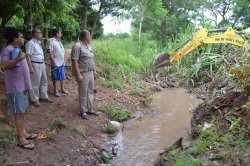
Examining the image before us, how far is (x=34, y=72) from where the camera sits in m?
6.71

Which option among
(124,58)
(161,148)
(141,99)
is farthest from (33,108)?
(124,58)

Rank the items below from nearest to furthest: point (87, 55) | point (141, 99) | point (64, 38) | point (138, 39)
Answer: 1. point (87, 55)
2. point (141, 99)
3. point (64, 38)
4. point (138, 39)

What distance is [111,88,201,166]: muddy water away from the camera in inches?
223

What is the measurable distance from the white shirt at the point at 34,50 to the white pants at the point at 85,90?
105 centimetres

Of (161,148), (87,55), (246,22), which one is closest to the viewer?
(161,148)

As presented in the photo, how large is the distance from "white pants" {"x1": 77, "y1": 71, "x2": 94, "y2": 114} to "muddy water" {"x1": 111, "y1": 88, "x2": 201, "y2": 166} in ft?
3.24

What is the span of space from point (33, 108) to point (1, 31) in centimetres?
291

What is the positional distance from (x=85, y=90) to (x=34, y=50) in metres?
1.37

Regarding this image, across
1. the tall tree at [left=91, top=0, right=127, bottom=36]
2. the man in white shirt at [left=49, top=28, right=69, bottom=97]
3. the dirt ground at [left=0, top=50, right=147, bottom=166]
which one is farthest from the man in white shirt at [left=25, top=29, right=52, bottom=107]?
the tall tree at [left=91, top=0, right=127, bottom=36]

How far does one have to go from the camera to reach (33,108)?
668cm

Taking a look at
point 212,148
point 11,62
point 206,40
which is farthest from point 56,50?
point 206,40

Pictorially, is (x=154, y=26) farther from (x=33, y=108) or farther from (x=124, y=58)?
(x=33, y=108)

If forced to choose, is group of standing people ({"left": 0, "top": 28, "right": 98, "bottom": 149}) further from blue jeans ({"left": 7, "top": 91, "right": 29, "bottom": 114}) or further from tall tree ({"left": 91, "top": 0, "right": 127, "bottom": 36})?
tall tree ({"left": 91, "top": 0, "right": 127, "bottom": 36})

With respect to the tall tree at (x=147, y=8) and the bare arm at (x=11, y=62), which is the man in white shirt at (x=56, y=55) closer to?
the bare arm at (x=11, y=62)
